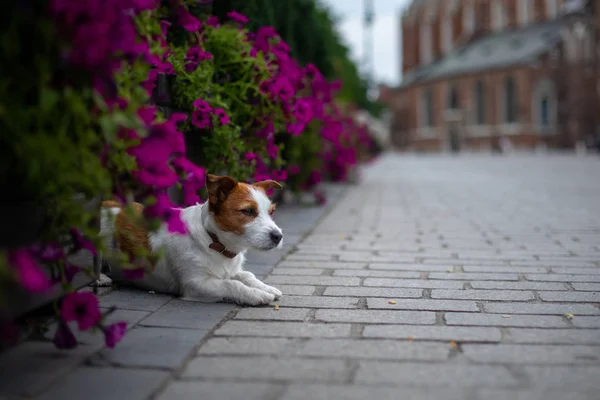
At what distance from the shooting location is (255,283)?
3885mm

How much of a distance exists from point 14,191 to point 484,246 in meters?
4.42

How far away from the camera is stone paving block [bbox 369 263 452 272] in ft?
15.8

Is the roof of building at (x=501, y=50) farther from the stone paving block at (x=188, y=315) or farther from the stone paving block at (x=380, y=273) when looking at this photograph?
the stone paving block at (x=188, y=315)

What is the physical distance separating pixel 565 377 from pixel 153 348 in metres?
1.63

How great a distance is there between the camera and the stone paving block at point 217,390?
2.29m

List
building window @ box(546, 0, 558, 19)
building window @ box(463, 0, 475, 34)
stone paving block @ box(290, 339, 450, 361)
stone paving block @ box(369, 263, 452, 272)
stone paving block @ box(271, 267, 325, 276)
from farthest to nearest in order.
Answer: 1. building window @ box(463, 0, 475, 34)
2. building window @ box(546, 0, 558, 19)
3. stone paving block @ box(369, 263, 452, 272)
4. stone paving block @ box(271, 267, 325, 276)
5. stone paving block @ box(290, 339, 450, 361)

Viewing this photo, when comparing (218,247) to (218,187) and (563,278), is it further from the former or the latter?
(563,278)

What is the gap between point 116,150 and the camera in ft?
7.93

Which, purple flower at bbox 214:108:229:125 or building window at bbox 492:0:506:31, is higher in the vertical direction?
building window at bbox 492:0:506:31

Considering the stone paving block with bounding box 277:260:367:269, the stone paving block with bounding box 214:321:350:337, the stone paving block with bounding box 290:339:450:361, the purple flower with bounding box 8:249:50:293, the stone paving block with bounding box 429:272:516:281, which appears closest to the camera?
the purple flower with bounding box 8:249:50:293

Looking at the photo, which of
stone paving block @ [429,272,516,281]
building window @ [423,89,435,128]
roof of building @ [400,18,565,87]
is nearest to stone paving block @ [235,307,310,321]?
stone paving block @ [429,272,516,281]

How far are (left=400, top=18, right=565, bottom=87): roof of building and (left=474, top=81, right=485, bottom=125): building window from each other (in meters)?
1.59

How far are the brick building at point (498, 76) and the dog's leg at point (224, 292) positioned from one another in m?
49.1

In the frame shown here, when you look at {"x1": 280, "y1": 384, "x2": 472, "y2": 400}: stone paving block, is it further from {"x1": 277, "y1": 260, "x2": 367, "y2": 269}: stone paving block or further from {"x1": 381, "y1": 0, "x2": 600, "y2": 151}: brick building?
{"x1": 381, "y1": 0, "x2": 600, "y2": 151}: brick building
